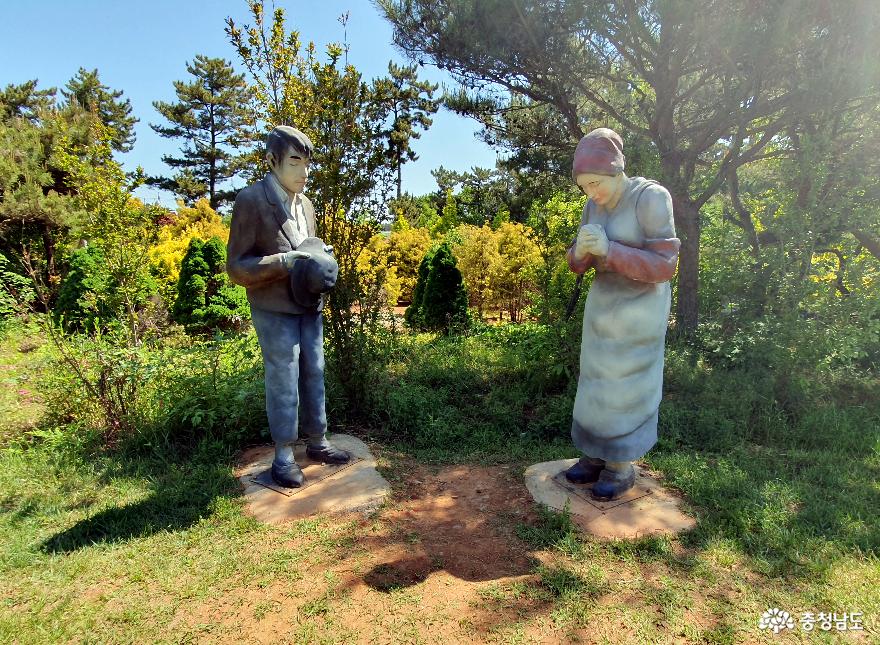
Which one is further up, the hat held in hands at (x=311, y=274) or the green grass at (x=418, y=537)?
the hat held in hands at (x=311, y=274)

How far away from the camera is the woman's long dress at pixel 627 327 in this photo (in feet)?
9.16

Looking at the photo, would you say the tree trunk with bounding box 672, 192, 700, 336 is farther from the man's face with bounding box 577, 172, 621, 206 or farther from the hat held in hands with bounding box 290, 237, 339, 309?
the hat held in hands with bounding box 290, 237, 339, 309

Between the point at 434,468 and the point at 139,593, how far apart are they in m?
1.98

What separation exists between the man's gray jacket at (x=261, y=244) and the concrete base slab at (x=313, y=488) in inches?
46.8

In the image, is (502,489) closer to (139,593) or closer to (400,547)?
(400,547)

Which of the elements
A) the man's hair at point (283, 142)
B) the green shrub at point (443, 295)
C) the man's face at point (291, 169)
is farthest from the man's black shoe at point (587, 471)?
the green shrub at point (443, 295)

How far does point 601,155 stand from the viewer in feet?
9.10

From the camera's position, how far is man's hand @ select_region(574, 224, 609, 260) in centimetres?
275

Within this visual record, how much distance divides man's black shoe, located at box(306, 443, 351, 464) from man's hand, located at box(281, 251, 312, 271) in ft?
4.42

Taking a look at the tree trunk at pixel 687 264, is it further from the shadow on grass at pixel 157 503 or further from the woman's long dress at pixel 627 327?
the shadow on grass at pixel 157 503

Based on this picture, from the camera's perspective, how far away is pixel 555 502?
3156 mm

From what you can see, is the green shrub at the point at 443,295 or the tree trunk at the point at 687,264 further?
the green shrub at the point at 443,295

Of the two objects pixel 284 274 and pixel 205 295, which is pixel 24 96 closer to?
pixel 205 295

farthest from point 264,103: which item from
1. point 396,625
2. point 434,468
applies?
point 396,625
